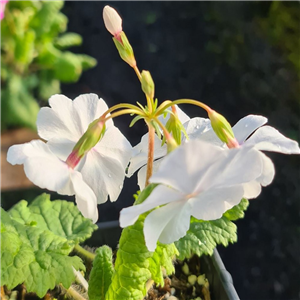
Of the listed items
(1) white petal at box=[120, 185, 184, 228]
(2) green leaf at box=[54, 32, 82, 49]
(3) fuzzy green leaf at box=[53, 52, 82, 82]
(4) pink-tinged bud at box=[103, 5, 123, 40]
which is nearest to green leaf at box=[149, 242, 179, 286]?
(1) white petal at box=[120, 185, 184, 228]

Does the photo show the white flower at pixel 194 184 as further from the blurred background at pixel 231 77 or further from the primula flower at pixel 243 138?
the blurred background at pixel 231 77

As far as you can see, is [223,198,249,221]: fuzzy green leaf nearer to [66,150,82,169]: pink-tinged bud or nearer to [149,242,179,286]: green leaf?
[149,242,179,286]: green leaf

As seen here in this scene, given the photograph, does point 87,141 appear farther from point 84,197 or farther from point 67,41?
point 67,41

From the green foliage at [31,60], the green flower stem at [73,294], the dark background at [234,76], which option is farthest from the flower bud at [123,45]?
the green foliage at [31,60]

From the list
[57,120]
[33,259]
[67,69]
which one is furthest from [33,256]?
[67,69]

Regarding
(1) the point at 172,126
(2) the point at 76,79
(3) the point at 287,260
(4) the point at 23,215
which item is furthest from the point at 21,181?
(1) the point at 172,126

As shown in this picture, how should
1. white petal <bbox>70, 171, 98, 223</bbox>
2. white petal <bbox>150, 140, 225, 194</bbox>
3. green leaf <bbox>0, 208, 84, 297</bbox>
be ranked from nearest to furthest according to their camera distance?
white petal <bbox>150, 140, 225, 194</bbox>, white petal <bbox>70, 171, 98, 223</bbox>, green leaf <bbox>0, 208, 84, 297</bbox>

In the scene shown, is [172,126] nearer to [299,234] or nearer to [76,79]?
[299,234]
